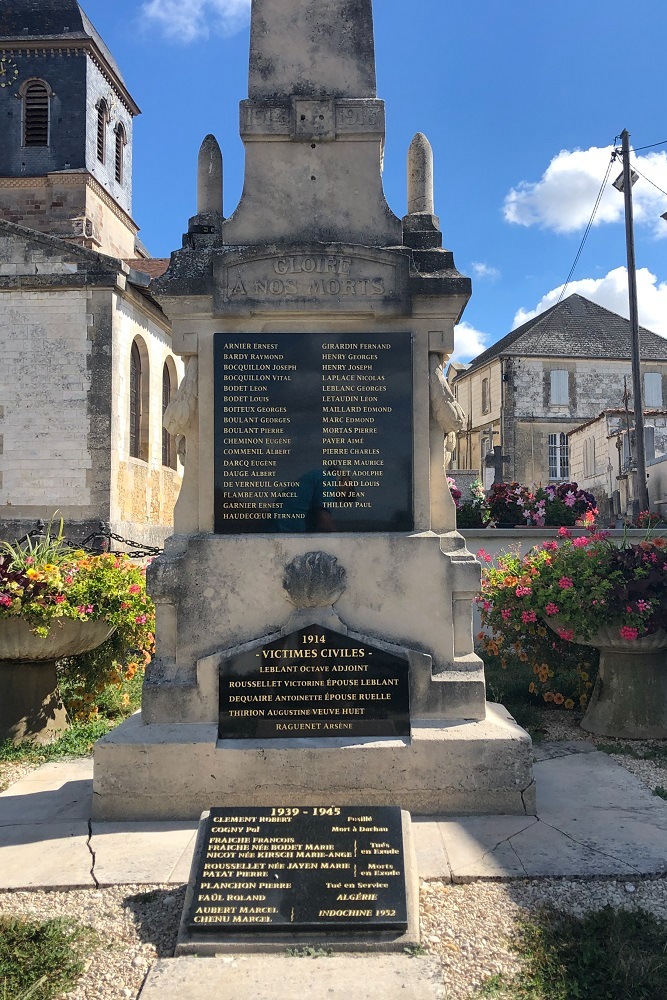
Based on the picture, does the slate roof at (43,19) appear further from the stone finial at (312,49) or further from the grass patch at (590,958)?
the grass patch at (590,958)

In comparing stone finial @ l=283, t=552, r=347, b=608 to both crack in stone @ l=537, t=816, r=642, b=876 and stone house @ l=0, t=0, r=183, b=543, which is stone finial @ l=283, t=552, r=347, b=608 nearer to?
crack in stone @ l=537, t=816, r=642, b=876

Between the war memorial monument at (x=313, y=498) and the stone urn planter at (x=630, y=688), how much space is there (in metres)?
1.73

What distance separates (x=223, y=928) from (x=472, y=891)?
1.06m

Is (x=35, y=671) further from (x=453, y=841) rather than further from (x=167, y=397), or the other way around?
(x=167, y=397)

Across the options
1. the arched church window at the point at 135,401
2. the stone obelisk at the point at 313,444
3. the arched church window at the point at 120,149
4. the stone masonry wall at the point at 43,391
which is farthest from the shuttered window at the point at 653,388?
the stone obelisk at the point at 313,444

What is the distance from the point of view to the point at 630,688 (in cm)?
575

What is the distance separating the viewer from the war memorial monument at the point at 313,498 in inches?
161

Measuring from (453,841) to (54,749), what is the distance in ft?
9.91

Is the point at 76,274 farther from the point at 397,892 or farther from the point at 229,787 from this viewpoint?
the point at 397,892

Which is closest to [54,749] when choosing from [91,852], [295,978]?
[91,852]

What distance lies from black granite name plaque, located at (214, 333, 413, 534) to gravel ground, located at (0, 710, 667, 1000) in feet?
6.36

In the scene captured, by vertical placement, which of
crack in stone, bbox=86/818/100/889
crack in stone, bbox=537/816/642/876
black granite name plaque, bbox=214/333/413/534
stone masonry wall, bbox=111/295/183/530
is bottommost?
crack in stone, bbox=86/818/100/889

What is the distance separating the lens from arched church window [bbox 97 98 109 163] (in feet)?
97.3

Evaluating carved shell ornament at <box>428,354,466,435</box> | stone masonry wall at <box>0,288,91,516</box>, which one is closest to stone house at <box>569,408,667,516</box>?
stone masonry wall at <box>0,288,91,516</box>
